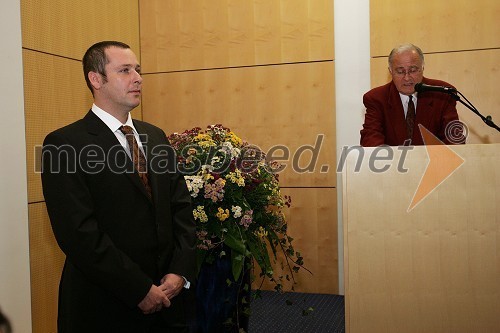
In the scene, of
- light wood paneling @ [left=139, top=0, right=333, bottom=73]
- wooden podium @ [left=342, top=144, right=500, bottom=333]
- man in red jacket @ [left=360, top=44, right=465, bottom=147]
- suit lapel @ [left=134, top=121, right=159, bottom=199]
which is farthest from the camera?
light wood paneling @ [left=139, top=0, right=333, bottom=73]

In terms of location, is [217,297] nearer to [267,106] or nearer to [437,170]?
[437,170]

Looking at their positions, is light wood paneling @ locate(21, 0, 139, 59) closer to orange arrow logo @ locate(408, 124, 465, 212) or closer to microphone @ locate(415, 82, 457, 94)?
microphone @ locate(415, 82, 457, 94)

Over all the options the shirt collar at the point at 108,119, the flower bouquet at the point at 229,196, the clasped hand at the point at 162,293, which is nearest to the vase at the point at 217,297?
the flower bouquet at the point at 229,196

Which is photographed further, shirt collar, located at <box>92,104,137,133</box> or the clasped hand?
shirt collar, located at <box>92,104,137,133</box>

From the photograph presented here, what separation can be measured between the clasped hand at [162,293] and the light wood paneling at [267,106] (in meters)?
2.40

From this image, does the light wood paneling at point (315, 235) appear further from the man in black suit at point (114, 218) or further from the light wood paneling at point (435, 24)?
the man in black suit at point (114, 218)

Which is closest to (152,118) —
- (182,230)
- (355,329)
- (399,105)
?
(399,105)

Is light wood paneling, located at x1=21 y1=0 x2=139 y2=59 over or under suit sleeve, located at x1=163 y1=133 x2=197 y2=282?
over

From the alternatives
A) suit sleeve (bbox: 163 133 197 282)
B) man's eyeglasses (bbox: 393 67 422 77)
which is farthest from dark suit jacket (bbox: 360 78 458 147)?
suit sleeve (bbox: 163 133 197 282)

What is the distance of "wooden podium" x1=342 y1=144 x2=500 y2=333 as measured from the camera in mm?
1959

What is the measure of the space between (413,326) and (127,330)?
1068 mm

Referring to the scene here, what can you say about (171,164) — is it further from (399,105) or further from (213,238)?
(399,105)

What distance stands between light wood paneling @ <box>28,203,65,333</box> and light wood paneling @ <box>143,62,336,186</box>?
1.54 m

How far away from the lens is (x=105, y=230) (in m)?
1.95
